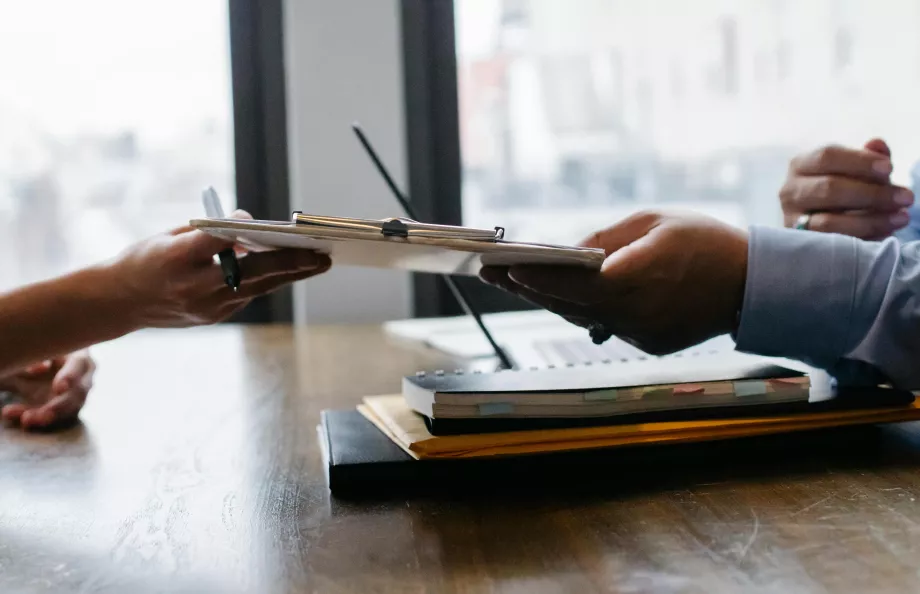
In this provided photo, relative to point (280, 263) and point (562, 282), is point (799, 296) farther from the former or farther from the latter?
point (280, 263)

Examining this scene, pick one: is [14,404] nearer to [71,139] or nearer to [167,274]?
[167,274]

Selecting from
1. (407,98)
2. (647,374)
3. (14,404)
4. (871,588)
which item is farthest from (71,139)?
(871,588)

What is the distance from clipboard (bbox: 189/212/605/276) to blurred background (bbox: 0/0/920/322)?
120 cm

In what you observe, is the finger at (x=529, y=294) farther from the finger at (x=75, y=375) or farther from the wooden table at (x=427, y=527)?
the finger at (x=75, y=375)

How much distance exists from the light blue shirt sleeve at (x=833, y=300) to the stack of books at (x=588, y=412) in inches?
1.2

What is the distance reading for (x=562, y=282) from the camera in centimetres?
55

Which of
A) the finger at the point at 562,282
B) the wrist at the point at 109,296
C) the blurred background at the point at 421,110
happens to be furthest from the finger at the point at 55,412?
the blurred background at the point at 421,110

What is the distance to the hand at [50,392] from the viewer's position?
2.53 feet

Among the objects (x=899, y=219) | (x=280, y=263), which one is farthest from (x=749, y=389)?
(x=899, y=219)

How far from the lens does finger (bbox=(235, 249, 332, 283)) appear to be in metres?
0.61

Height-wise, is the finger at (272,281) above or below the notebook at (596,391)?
above

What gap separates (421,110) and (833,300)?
4.18 ft

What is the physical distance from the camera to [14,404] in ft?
2.79

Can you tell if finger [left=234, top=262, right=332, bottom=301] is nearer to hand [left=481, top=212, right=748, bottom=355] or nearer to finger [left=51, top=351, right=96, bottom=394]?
hand [left=481, top=212, right=748, bottom=355]
